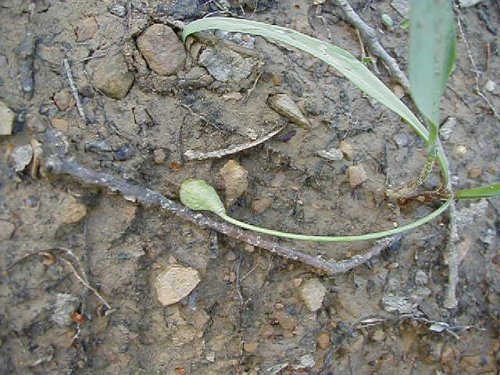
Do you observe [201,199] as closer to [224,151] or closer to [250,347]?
[224,151]

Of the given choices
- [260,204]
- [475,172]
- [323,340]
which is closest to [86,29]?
[260,204]

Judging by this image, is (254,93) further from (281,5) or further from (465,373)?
(465,373)

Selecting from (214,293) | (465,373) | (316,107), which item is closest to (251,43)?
(316,107)

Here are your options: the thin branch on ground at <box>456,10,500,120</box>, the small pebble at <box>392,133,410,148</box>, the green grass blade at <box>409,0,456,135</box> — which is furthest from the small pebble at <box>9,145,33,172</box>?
the thin branch on ground at <box>456,10,500,120</box>

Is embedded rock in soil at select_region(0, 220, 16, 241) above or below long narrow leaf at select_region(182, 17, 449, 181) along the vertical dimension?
below

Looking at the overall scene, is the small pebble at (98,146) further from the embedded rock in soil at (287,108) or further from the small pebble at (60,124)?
the embedded rock in soil at (287,108)

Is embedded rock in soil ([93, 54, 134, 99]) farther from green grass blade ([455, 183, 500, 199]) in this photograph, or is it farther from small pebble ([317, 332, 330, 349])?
green grass blade ([455, 183, 500, 199])

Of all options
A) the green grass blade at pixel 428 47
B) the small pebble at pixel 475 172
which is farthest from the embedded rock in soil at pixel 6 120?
the small pebble at pixel 475 172
